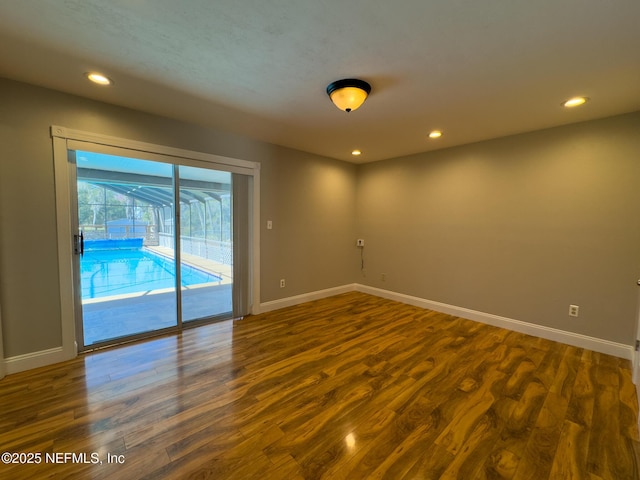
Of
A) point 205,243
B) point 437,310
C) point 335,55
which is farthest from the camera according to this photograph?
point 437,310

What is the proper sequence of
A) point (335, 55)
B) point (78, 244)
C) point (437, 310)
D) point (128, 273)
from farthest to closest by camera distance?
point (437, 310) → point (128, 273) → point (78, 244) → point (335, 55)

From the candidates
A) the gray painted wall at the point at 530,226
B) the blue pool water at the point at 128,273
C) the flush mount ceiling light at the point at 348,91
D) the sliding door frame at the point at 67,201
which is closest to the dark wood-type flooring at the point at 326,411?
the sliding door frame at the point at 67,201

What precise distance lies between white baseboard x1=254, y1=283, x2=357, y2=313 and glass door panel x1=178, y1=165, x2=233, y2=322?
560 mm

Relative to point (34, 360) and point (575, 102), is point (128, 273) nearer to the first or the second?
point (34, 360)

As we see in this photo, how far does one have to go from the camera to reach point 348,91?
2143 mm

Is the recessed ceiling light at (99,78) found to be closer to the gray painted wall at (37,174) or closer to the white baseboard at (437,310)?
the gray painted wall at (37,174)

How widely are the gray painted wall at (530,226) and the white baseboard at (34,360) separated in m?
4.34

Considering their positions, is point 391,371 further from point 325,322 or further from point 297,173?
point 297,173

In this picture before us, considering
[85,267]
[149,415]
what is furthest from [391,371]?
[85,267]

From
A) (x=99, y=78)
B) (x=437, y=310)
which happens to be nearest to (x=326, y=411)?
(x=437, y=310)

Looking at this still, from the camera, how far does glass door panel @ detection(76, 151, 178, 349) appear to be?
108 inches

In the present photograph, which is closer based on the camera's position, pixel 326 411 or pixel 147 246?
pixel 326 411

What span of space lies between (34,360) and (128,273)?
1.23 m

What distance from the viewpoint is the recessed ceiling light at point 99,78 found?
2.11 m
